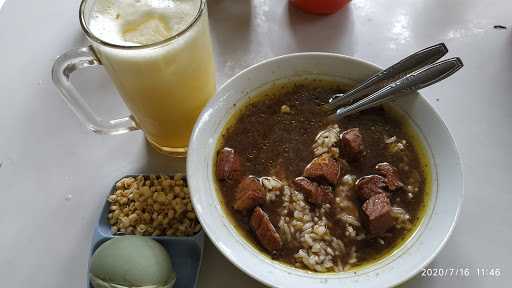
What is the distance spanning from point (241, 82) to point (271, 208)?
36 cm

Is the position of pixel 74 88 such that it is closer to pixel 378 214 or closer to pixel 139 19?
pixel 139 19

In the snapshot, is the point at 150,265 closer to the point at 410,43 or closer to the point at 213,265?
the point at 213,265

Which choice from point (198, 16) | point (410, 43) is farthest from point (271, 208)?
point (410, 43)

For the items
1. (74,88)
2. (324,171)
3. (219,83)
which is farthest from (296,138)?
(74,88)

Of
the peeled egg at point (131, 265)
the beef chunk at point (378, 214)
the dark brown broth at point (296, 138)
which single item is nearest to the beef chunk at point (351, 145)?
the dark brown broth at point (296, 138)

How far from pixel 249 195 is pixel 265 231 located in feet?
0.32

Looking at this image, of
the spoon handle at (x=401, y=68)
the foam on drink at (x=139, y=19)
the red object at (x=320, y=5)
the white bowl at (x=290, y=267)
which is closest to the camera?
the white bowl at (x=290, y=267)

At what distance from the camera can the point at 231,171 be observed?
1.11 m

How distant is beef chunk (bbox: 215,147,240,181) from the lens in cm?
111

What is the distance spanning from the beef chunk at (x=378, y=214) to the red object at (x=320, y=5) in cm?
81

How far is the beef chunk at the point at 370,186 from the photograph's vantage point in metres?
1.05

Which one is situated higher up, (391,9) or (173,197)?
(391,9)

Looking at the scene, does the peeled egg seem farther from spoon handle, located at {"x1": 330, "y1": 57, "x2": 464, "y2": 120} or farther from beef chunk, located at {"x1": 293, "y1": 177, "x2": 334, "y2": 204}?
spoon handle, located at {"x1": 330, "y1": 57, "x2": 464, "y2": 120}

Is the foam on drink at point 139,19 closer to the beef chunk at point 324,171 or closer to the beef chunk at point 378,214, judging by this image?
the beef chunk at point 324,171
